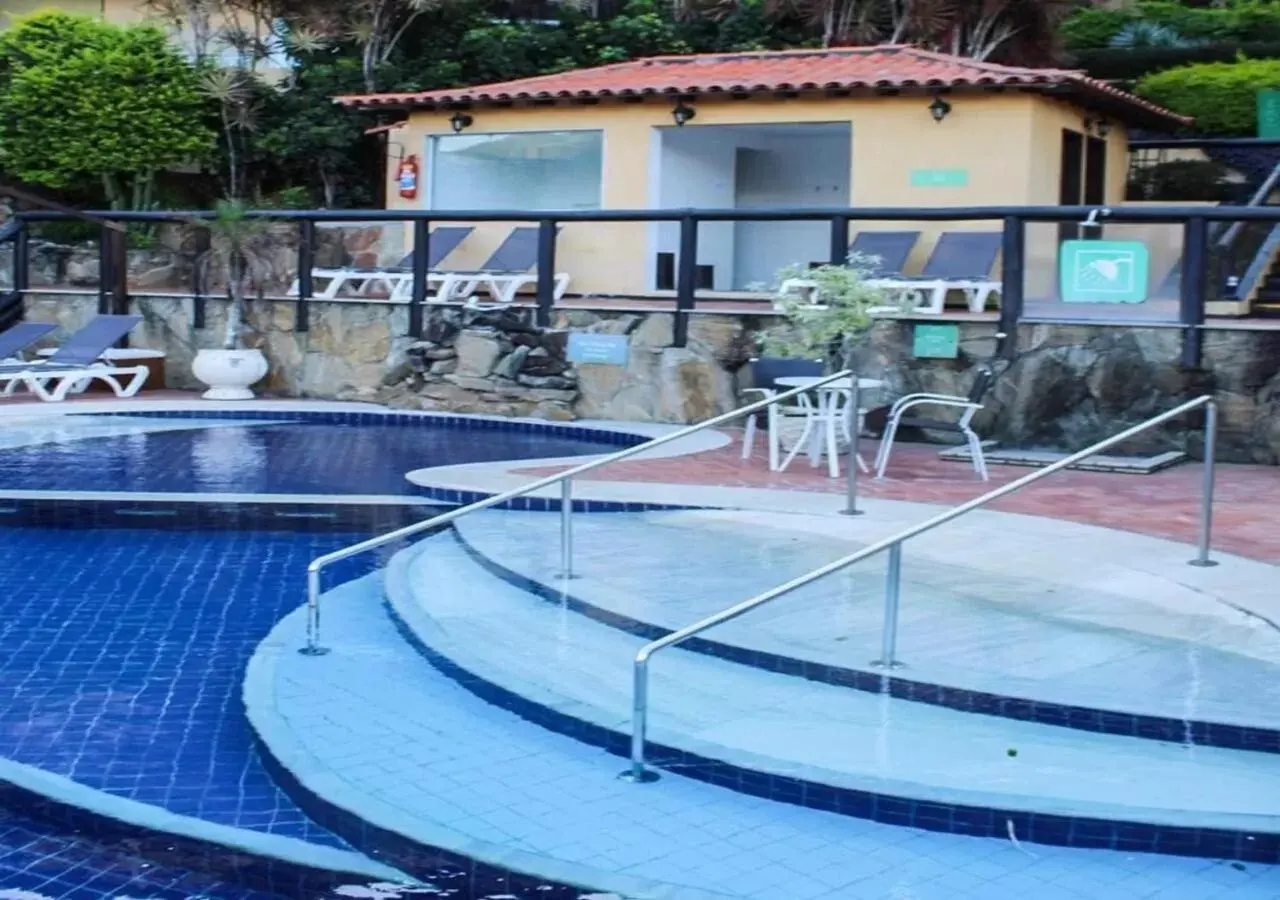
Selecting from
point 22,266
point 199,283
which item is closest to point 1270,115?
point 199,283

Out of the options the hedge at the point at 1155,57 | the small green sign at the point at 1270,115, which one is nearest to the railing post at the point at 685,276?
the small green sign at the point at 1270,115

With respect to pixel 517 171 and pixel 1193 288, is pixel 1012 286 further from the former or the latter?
pixel 517 171

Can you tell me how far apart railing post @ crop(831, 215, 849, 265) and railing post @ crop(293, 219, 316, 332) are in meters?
5.56

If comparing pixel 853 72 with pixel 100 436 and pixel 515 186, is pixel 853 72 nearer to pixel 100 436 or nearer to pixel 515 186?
pixel 515 186

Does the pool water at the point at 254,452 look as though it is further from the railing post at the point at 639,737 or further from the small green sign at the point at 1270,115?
the small green sign at the point at 1270,115

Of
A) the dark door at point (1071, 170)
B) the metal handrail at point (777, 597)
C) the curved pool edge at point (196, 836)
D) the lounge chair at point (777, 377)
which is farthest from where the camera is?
the dark door at point (1071, 170)

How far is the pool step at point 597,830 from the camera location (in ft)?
14.0

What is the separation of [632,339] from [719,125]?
4.96m

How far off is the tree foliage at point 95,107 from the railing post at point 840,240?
1278 cm

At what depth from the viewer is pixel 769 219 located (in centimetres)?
1313

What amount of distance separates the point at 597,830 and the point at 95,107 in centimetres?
2002

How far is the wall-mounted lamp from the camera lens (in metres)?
16.6

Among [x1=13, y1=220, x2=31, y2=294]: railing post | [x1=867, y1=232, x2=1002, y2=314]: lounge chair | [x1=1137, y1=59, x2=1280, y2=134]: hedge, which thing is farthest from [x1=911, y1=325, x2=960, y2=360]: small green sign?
[x1=1137, y1=59, x2=1280, y2=134]: hedge

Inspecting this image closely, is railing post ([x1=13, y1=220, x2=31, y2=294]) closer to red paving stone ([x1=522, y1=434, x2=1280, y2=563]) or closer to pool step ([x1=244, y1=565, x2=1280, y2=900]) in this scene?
red paving stone ([x1=522, y1=434, x2=1280, y2=563])
